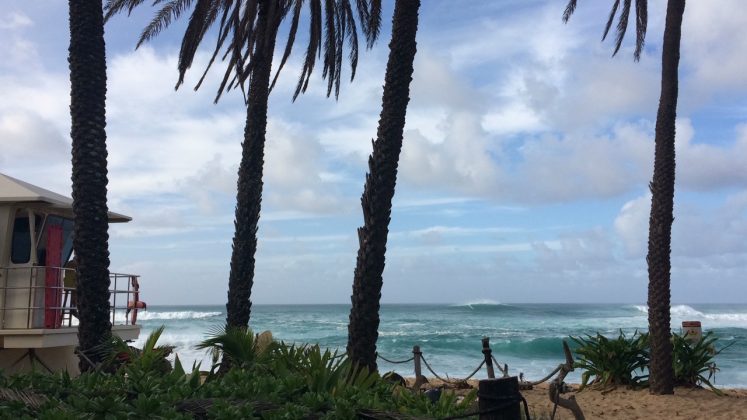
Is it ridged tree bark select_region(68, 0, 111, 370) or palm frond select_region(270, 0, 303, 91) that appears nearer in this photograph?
ridged tree bark select_region(68, 0, 111, 370)

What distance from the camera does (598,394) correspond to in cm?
1442

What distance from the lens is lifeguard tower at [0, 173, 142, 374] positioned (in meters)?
13.2

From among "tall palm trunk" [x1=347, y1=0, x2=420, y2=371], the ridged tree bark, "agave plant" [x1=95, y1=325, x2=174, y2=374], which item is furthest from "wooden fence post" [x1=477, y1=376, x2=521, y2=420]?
the ridged tree bark

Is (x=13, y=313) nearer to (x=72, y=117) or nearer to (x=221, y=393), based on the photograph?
(x=72, y=117)

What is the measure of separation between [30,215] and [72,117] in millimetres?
4151

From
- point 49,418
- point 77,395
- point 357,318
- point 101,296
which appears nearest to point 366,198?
point 357,318

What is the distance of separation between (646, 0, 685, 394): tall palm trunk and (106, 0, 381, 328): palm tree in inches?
236

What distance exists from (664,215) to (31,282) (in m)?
12.0

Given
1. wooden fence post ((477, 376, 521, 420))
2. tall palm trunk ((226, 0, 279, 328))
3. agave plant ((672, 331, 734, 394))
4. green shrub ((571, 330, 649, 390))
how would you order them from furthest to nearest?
tall palm trunk ((226, 0, 279, 328)), green shrub ((571, 330, 649, 390)), agave plant ((672, 331, 734, 394)), wooden fence post ((477, 376, 521, 420))

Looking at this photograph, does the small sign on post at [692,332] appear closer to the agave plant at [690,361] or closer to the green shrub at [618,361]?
the agave plant at [690,361]

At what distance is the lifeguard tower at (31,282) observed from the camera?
13211mm

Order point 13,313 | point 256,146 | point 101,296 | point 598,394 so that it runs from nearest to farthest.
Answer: point 101,296
point 13,313
point 598,394
point 256,146

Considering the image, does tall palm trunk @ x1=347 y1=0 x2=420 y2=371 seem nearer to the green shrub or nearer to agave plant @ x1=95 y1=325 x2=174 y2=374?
agave plant @ x1=95 y1=325 x2=174 y2=374

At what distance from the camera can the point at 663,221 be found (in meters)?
14.3
